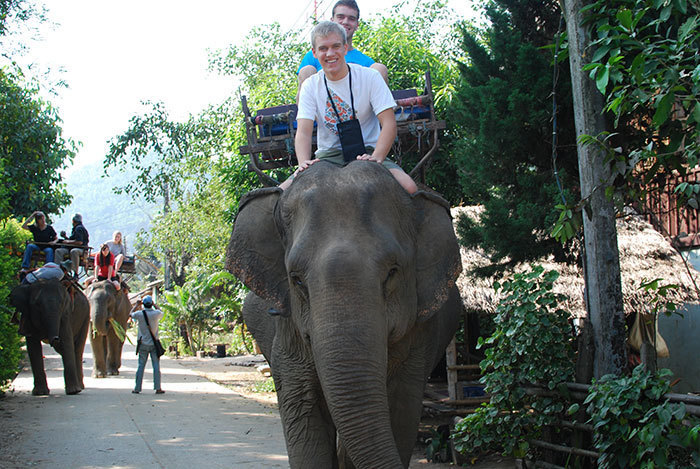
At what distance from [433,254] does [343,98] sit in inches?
46.9

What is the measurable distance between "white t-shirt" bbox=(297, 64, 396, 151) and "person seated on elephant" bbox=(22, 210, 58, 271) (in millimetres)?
10001

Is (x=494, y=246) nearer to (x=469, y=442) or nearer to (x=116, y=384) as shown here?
(x=469, y=442)

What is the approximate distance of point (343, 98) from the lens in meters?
5.04

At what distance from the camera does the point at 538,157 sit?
798 centimetres

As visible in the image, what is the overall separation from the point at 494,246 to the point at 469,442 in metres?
1.99

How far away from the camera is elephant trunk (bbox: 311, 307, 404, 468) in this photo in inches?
150

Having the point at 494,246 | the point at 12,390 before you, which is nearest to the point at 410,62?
the point at 494,246

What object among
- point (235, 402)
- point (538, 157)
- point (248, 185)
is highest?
point (248, 185)

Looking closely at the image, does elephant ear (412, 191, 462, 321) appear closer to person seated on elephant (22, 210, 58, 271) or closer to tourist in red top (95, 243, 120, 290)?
person seated on elephant (22, 210, 58, 271)

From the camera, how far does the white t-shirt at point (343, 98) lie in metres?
5.02

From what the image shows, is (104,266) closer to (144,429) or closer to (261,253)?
(144,429)

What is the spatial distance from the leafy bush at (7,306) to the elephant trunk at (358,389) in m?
7.02

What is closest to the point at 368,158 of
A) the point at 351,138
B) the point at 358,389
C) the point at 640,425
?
the point at 351,138

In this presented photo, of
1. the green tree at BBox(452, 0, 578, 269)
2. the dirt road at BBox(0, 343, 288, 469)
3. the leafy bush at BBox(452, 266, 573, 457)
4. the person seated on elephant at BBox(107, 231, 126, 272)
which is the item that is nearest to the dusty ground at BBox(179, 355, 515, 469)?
the dirt road at BBox(0, 343, 288, 469)
